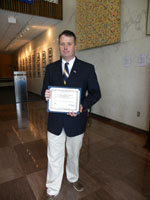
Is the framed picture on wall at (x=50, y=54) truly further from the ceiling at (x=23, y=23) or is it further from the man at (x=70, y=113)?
the man at (x=70, y=113)

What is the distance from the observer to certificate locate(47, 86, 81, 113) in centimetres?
144

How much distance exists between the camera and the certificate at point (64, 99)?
1440mm

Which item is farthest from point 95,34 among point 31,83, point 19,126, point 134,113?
point 31,83

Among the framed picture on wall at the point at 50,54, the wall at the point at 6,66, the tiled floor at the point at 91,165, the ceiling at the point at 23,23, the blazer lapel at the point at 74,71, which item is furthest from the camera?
the wall at the point at 6,66

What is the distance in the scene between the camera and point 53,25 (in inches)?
305

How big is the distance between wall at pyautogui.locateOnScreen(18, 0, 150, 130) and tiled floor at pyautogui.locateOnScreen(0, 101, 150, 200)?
579 millimetres

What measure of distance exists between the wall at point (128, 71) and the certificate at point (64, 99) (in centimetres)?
274

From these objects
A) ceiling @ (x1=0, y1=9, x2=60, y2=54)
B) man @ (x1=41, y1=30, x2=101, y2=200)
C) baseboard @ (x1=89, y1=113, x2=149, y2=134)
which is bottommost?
baseboard @ (x1=89, y1=113, x2=149, y2=134)

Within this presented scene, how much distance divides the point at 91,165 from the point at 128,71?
2599mm

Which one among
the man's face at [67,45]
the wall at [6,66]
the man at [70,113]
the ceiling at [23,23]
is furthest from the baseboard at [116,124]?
the wall at [6,66]

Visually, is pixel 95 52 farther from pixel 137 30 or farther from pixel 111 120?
pixel 111 120

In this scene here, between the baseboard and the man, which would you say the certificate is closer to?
the man

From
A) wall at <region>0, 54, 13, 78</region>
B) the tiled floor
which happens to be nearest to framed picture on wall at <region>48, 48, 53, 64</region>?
the tiled floor

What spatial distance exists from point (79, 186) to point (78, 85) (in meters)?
1.27
